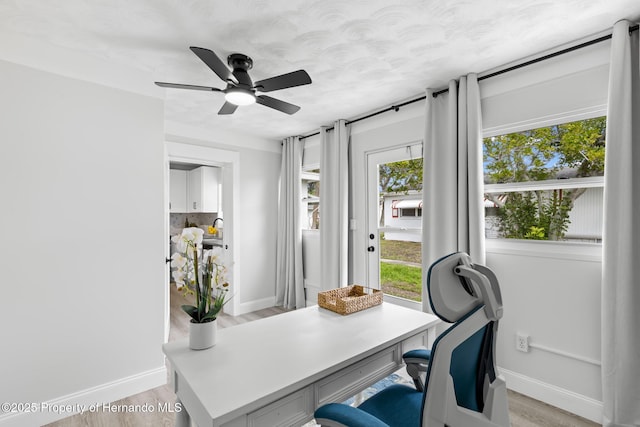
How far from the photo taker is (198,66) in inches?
90.0

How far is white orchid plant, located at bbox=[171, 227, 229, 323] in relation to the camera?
4.41 ft

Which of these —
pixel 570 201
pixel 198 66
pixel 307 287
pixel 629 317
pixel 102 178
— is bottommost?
pixel 307 287

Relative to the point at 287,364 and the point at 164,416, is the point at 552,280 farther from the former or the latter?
the point at 164,416

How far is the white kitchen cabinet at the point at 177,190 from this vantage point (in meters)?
5.60

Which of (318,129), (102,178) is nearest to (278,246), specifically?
(318,129)

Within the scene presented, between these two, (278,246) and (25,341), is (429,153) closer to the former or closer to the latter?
(278,246)

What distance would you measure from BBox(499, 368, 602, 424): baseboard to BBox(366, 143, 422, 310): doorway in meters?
0.95

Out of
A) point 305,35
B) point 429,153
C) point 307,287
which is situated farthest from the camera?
point 307,287

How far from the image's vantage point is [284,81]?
194 centimetres

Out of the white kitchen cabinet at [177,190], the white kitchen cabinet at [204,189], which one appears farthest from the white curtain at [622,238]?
the white kitchen cabinet at [177,190]

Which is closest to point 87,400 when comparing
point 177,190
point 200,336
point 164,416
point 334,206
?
point 164,416

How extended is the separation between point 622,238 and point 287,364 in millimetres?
2048

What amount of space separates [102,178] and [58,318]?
3.33ft

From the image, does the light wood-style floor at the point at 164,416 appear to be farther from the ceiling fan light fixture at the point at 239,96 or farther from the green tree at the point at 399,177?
the ceiling fan light fixture at the point at 239,96
